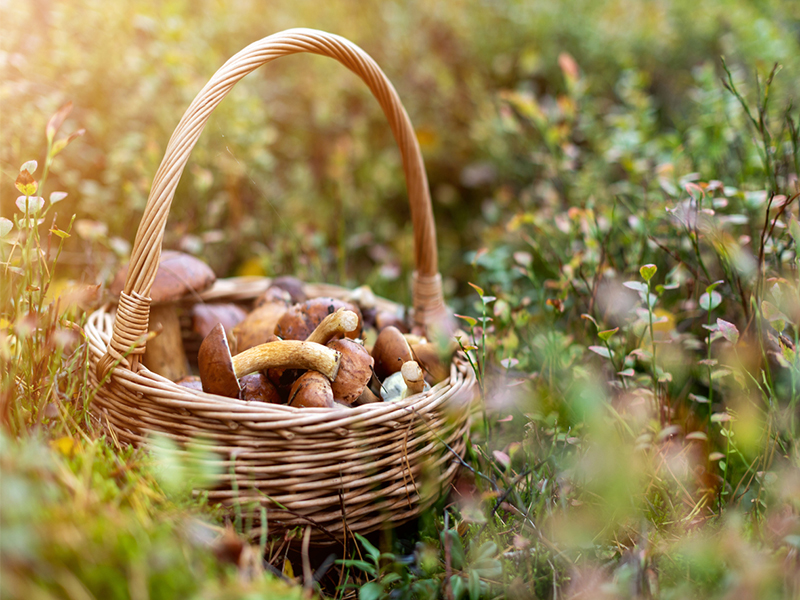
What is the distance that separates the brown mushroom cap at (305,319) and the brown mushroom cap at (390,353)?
0.08 meters

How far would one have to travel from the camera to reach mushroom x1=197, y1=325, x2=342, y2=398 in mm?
1059

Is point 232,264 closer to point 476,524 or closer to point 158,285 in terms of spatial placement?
point 158,285

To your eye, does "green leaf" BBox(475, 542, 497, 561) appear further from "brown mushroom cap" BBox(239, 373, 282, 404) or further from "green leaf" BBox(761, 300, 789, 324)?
"green leaf" BBox(761, 300, 789, 324)

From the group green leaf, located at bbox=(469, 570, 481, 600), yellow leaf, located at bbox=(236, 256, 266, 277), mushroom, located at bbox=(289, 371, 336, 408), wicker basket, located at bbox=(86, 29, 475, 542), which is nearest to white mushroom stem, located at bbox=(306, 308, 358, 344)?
mushroom, located at bbox=(289, 371, 336, 408)

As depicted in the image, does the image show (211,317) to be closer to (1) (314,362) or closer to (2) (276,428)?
(1) (314,362)

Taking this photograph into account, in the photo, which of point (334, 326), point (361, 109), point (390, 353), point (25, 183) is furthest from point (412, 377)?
point (361, 109)

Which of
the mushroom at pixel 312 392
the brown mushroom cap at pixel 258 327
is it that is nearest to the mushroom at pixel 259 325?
the brown mushroom cap at pixel 258 327

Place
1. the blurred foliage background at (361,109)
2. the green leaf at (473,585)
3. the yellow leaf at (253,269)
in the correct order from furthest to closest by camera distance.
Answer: the yellow leaf at (253,269)
the blurred foliage background at (361,109)
the green leaf at (473,585)

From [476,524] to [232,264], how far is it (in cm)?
196

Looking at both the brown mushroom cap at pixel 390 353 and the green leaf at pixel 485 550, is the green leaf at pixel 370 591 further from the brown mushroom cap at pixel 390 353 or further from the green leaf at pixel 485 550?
the brown mushroom cap at pixel 390 353

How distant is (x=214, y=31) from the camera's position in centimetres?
280

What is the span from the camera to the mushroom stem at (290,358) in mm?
1130

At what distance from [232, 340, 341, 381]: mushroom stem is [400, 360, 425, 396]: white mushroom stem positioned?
15cm

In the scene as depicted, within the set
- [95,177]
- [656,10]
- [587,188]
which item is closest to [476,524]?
[587,188]
